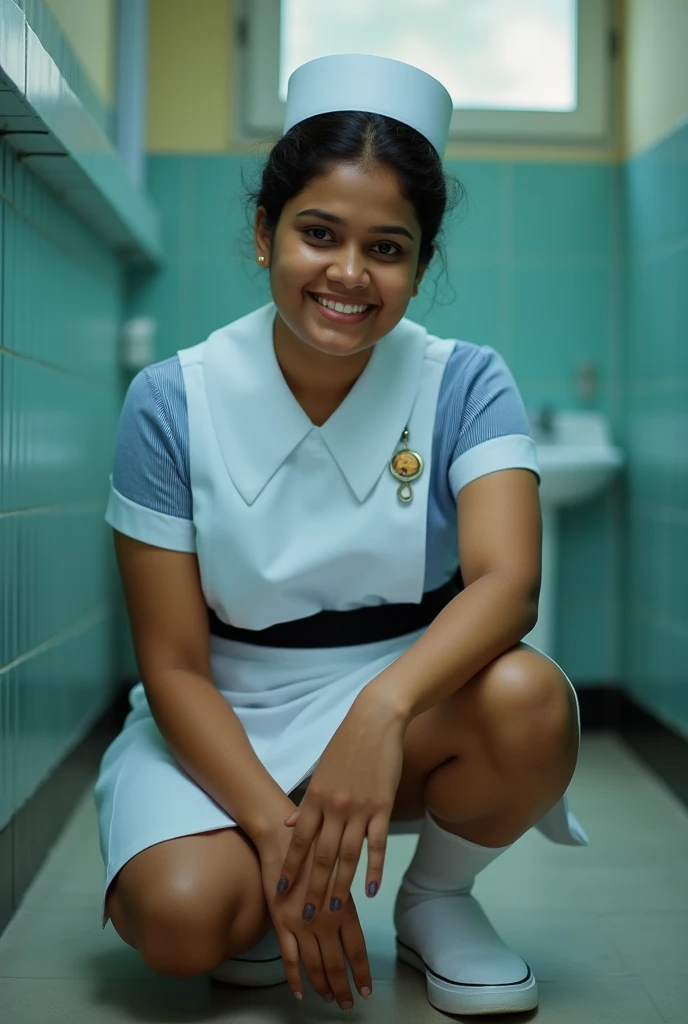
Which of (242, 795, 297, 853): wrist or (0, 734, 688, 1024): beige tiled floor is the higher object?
(242, 795, 297, 853): wrist

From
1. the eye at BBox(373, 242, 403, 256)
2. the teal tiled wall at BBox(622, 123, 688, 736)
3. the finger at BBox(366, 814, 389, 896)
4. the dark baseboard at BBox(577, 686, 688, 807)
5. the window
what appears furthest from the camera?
Result: the window

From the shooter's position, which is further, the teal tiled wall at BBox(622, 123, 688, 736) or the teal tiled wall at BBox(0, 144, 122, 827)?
the teal tiled wall at BBox(622, 123, 688, 736)

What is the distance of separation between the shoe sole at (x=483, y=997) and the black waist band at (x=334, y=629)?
43cm

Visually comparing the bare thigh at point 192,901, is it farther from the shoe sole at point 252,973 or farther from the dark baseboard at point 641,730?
the dark baseboard at point 641,730

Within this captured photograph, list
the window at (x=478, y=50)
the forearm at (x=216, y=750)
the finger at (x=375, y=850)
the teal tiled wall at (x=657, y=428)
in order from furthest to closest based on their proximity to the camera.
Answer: the window at (x=478, y=50), the teal tiled wall at (x=657, y=428), the forearm at (x=216, y=750), the finger at (x=375, y=850)

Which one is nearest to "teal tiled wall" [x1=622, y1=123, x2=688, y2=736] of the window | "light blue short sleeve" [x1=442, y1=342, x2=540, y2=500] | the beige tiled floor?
the window

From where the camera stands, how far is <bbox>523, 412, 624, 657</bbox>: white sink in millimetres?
2807

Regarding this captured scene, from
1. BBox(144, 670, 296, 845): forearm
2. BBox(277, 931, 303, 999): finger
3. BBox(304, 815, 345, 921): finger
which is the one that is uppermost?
BBox(144, 670, 296, 845): forearm

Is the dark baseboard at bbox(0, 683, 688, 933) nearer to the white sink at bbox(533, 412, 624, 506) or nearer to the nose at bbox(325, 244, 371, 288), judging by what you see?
the white sink at bbox(533, 412, 624, 506)

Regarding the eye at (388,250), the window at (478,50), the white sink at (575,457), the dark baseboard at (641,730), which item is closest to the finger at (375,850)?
the eye at (388,250)

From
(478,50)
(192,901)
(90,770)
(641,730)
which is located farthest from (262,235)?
(478,50)

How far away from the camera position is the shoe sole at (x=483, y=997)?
1.34 metres

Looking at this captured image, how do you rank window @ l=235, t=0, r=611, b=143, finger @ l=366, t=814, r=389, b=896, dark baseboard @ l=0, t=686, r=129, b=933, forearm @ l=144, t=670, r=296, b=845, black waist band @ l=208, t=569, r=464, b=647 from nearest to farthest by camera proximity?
finger @ l=366, t=814, r=389, b=896
forearm @ l=144, t=670, r=296, b=845
black waist band @ l=208, t=569, r=464, b=647
dark baseboard @ l=0, t=686, r=129, b=933
window @ l=235, t=0, r=611, b=143

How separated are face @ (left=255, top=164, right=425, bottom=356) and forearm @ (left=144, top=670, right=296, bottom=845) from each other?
17.8 inches
